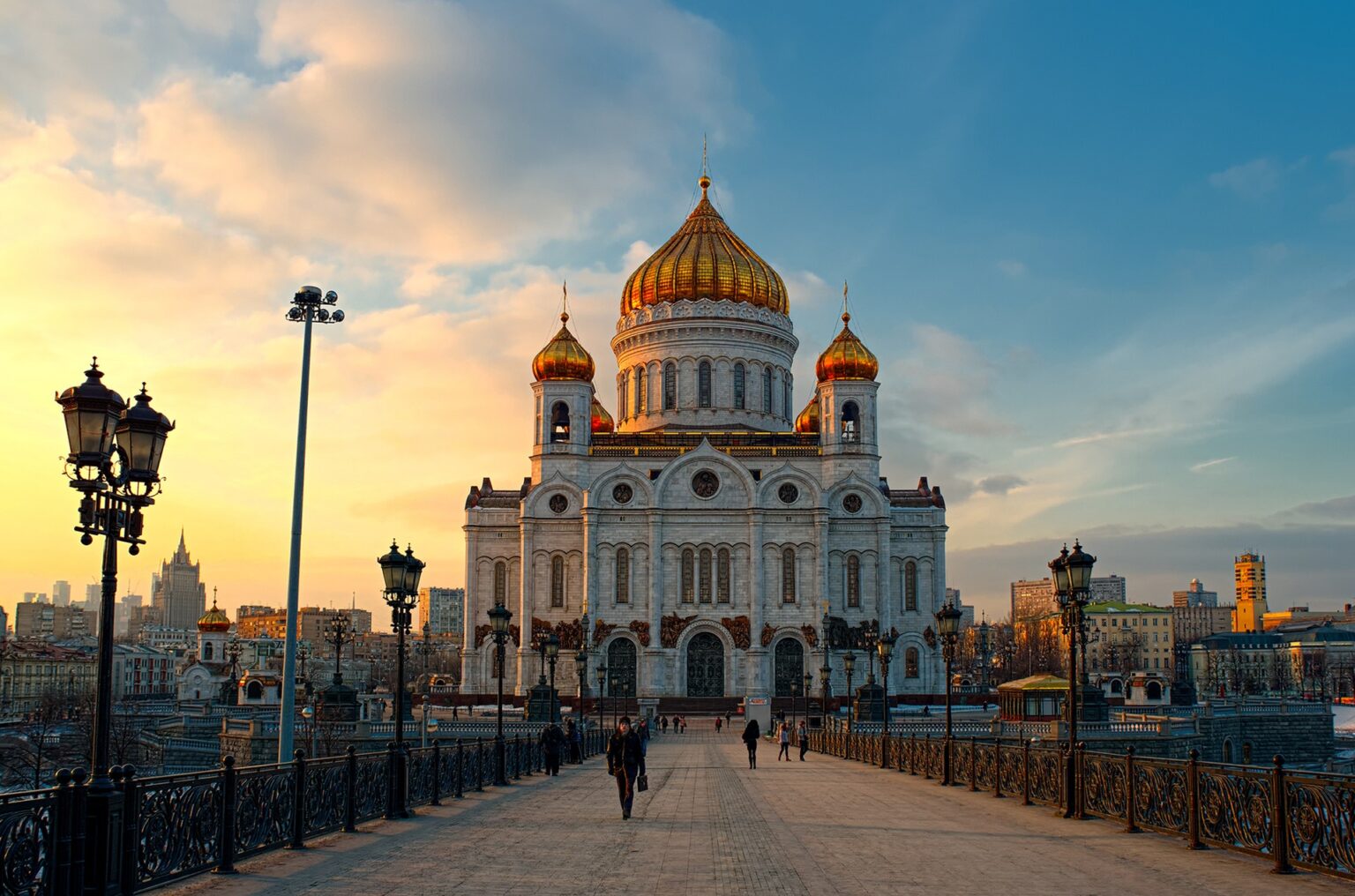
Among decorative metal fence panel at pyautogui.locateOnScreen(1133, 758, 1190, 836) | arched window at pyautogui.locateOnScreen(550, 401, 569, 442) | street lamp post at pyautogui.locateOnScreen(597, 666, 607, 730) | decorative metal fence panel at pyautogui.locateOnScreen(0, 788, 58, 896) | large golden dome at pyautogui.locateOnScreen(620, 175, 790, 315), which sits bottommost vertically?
street lamp post at pyautogui.locateOnScreen(597, 666, 607, 730)

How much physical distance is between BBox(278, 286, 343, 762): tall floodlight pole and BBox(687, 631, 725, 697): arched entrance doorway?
1477 inches

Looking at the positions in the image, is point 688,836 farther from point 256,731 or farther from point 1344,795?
point 256,731

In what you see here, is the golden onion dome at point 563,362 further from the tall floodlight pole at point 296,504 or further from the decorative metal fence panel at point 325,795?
the decorative metal fence panel at point 325,795

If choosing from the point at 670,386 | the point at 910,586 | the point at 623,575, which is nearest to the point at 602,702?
the point at 623,575

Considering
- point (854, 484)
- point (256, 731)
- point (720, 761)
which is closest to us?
point (720, 761)

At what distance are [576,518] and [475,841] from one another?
162 feet

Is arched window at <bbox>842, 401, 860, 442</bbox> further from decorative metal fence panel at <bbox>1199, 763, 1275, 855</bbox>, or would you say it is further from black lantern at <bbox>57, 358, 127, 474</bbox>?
black lantern at <bbox>57, 358, 127, 474</bbox>

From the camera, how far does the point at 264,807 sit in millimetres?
11703

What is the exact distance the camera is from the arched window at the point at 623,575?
61.6m

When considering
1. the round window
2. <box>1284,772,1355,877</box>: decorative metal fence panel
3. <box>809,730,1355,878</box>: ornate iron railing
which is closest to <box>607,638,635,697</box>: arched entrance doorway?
the round window

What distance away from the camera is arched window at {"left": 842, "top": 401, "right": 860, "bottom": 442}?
63531 mm

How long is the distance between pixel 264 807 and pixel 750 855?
15.0ft

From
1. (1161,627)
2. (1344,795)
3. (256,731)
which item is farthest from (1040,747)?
(1161,627)

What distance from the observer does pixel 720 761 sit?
3145cm
